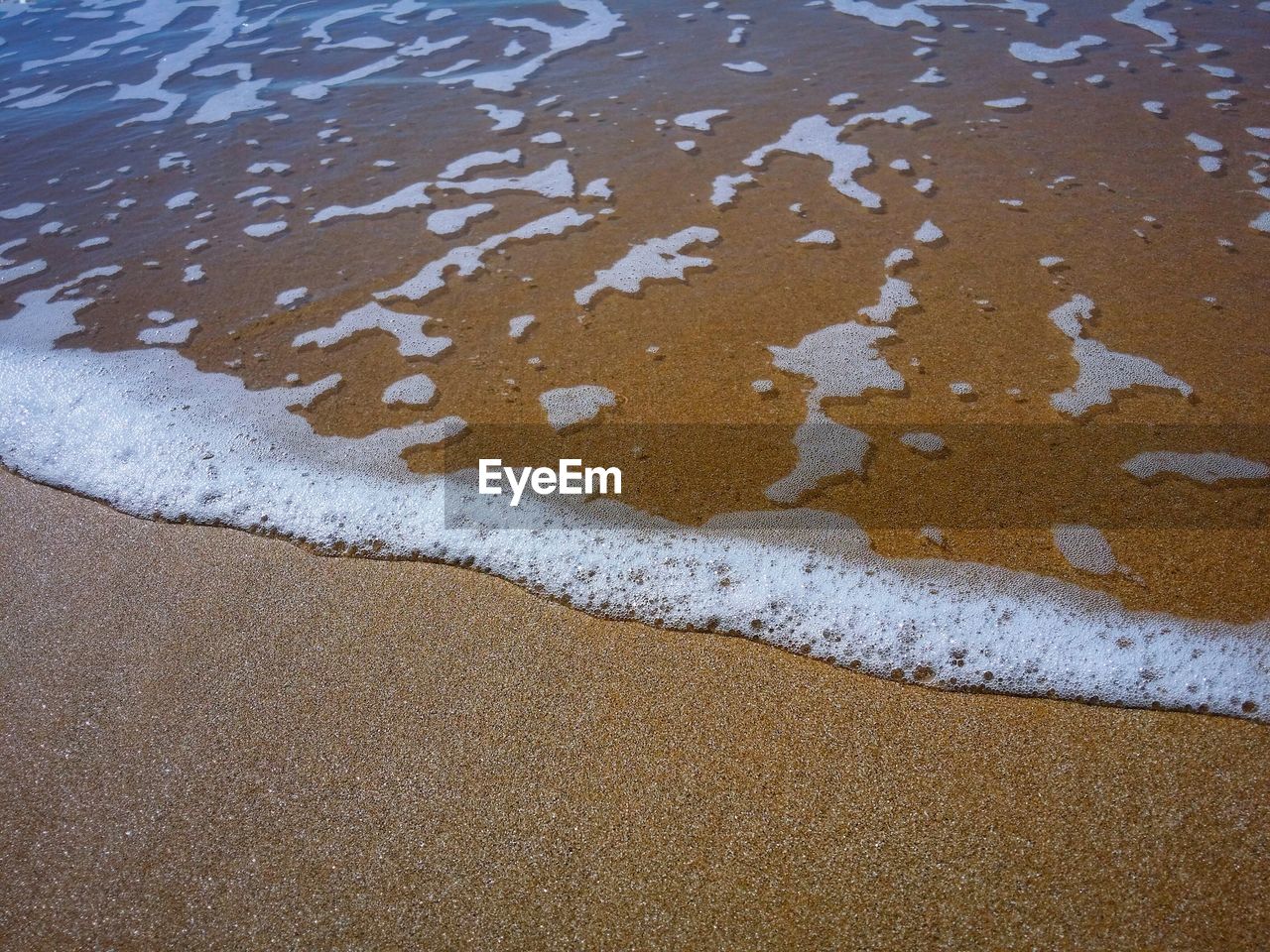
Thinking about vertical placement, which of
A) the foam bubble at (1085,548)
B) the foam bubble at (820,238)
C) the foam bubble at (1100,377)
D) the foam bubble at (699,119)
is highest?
the foam bubble at (699,119)

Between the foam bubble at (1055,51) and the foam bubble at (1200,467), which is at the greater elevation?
the foam bubble at (1055,51)

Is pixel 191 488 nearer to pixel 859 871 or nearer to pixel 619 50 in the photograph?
pixel 859 871

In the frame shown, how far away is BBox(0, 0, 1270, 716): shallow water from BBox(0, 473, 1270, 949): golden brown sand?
198 millimetres

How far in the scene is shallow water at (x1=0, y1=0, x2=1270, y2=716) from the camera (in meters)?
2.20

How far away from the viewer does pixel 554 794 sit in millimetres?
1745

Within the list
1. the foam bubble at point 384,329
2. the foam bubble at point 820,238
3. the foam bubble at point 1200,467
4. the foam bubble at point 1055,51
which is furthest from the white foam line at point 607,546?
the foam bubble at point 1055,51

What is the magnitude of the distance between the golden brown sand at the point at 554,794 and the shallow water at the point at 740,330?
198 millimetres

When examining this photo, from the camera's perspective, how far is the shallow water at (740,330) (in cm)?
220

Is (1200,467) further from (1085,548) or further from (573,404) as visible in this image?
(573,404)

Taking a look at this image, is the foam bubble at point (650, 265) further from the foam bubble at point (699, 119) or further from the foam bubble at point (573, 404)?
the foam bubble at point (699, 119)

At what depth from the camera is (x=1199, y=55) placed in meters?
5.26

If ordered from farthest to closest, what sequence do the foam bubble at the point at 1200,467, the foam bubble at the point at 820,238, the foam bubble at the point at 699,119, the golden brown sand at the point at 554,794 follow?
the foam bubble at the point at 699,119 < the foam bubble at the point at 820,238 < the foam bubble at the point at 1200,467 < the golden brown sand at the point at 554,794

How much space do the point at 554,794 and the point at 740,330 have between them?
6.38 ft

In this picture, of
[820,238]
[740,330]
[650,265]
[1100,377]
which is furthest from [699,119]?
[1100,377]
